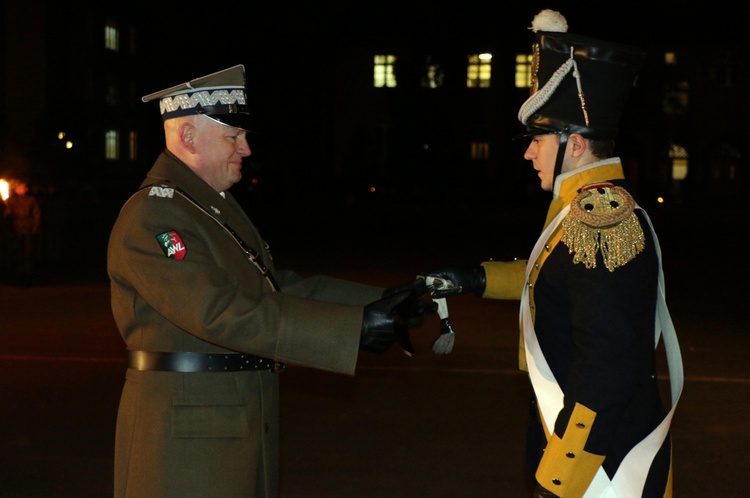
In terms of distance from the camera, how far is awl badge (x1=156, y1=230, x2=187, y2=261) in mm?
3049

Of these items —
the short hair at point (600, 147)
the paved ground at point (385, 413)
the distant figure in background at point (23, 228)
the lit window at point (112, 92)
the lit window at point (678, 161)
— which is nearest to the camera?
the short hair at point (600, 147)

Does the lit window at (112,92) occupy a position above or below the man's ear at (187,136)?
above

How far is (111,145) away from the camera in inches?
2076

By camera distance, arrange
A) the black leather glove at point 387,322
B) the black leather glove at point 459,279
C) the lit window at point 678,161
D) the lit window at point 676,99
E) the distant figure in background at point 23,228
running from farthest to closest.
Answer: the lit window at point 676,99 → the lit window at point 678,161 → the distant figure in background at point 23,228 → the black leather glove at point 459,279 → the black leather glove at point 387,322

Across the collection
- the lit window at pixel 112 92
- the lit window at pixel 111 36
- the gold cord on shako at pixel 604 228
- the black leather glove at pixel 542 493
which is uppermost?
the lit window at pixel 111 36

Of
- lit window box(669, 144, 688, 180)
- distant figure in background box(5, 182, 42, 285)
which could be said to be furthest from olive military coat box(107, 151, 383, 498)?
lit window box(669, 144, 688, 180)

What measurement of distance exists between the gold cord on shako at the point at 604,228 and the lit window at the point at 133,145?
5380 cm

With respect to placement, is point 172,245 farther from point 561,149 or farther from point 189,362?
point 561,149

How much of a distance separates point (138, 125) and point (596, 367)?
177 feet

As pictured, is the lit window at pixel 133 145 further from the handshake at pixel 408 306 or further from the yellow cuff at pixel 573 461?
the yellow cuff at pixel 573 461

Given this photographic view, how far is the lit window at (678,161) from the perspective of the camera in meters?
50.3

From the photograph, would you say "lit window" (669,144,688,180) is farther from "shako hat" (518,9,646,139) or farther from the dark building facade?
"shako hat" (518,9,646,139)

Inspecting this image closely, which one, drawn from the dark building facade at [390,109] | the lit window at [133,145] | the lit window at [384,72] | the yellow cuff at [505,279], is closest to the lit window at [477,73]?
the dark building facade at [390,109]

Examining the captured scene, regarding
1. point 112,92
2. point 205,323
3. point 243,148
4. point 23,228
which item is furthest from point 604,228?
point 112,92
